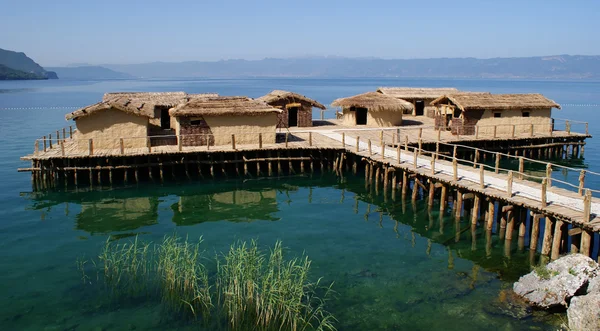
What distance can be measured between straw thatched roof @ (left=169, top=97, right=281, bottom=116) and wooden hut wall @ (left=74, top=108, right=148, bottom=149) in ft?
7.16

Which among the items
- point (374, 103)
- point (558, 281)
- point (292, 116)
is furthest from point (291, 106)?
point (558, 281)

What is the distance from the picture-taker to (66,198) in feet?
91.2

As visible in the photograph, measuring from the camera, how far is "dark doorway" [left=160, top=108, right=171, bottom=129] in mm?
36812

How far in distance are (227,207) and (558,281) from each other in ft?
52.8

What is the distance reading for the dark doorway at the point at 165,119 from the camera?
1449 inches

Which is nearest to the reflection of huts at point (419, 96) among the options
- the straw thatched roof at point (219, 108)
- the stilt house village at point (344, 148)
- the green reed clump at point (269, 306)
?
the stilt house village at point (344, 148)

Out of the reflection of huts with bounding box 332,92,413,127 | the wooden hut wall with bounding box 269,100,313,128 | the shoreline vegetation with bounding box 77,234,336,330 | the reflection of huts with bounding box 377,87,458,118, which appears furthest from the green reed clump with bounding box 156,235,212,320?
the reflection of huts with bounding box 377,87,458,118

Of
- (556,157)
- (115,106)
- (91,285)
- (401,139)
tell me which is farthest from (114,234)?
(556,157)

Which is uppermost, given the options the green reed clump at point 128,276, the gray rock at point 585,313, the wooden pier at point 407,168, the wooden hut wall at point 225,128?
the wooden hut wall at point 225,128

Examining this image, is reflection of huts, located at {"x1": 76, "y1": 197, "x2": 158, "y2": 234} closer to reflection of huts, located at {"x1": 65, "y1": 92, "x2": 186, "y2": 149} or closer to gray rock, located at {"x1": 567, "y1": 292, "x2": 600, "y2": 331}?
reflection of huts, located at {"x1": 65, "y1": 92, "x2": 186, "y2": 149}

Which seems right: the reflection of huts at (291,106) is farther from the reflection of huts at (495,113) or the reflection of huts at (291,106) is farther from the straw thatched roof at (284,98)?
the reflection of huts at (495,113)

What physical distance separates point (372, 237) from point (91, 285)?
11.0 m

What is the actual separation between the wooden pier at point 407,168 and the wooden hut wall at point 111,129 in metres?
0.38

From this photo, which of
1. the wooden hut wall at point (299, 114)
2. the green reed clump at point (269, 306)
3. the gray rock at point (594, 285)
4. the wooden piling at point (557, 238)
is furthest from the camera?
the wooden hut wall at point (299, 114)
